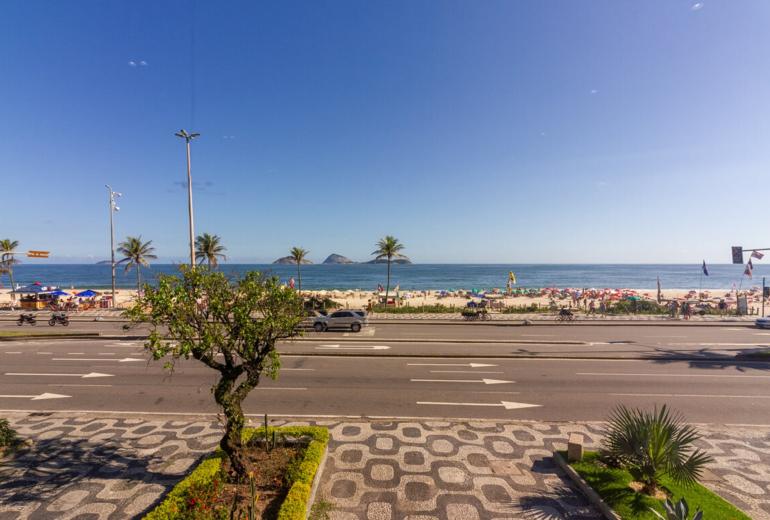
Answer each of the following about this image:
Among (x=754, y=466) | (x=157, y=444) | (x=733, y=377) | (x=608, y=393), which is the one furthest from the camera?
(x=733, y=377)

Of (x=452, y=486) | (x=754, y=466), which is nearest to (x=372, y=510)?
(x=452, y=486)

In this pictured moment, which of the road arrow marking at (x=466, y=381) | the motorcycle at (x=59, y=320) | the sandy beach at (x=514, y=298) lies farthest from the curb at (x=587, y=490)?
the motorcycle at (x=59, y=320)

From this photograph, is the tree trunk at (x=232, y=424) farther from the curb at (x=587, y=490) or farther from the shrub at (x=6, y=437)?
the curb at (x=587, y=490)

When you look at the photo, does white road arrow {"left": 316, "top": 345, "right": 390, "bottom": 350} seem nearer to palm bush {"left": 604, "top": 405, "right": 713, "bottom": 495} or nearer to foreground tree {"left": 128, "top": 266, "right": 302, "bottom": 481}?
foreground tree {"left": 128, "top": 266, "right": 302, "bottom": 481}

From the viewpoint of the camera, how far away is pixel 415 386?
15.3 meters

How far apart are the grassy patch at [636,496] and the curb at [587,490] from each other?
4.7 inches

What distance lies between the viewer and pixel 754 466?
9.27 m

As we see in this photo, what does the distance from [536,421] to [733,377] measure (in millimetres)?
12323

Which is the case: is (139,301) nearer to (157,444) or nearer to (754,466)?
(157,444)

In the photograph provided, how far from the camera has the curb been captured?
713cm

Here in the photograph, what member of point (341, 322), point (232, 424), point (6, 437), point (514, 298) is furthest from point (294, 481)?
point (514, 298)

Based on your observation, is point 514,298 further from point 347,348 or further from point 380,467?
point 380,467

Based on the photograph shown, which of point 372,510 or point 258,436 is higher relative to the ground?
point 258,436

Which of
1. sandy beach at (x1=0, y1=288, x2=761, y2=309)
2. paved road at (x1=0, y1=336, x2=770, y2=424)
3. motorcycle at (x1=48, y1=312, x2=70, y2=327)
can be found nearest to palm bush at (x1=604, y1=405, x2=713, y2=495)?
paved road at (x1=0, y1=336, x2=770, y2=424)
